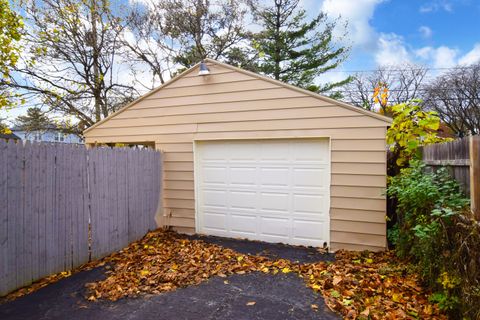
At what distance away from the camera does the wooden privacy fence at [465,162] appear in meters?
2.70

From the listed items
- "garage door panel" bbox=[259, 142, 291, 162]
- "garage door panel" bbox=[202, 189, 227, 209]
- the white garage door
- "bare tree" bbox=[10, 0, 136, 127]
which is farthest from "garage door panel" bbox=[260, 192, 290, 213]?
"bare tree" bbox=[10, 0, 136, 127]

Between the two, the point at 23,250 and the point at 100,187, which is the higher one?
the point at 100,187

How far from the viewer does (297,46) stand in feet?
51.4

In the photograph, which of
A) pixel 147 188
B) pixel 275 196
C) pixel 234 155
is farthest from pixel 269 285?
pixel 147 188

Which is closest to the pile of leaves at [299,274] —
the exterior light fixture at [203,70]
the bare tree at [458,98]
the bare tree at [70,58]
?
the exterior light fixture at [203,70]

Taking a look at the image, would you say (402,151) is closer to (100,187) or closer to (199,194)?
(199,194)

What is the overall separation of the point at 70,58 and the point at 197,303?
9763 millimetres

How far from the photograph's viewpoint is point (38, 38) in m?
9.09

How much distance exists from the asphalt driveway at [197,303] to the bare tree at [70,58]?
795 cm

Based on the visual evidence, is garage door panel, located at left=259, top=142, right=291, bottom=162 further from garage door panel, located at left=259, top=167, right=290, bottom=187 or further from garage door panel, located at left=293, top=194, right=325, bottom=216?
garage door panel, located at left=293, top=194, right=325, bottom=216

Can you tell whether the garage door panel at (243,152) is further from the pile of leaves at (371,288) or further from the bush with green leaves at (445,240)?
the bush with green leaves at (445,240)

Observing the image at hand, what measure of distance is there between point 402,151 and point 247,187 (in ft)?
9.47

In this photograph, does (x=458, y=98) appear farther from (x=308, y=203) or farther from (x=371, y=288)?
(x=371, y=288)

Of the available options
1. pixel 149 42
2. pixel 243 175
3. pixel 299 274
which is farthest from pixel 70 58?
pixel 299 274
